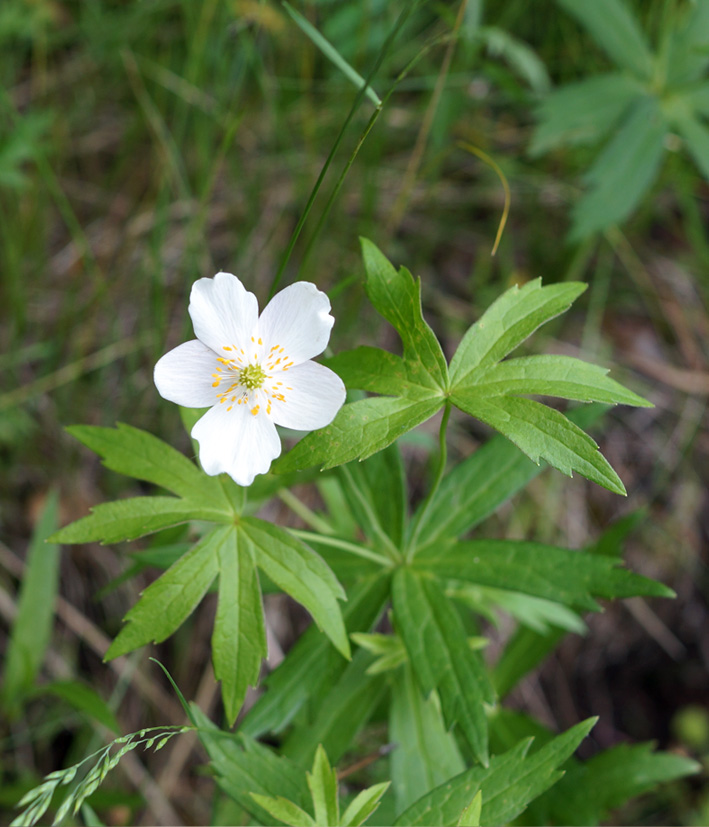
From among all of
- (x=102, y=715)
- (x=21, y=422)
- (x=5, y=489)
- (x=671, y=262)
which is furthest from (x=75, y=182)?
(x=671, y=262)

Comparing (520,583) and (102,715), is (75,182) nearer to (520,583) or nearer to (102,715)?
(102,715)

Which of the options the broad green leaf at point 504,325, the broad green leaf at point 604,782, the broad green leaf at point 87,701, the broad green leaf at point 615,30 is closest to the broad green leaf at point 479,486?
the broad green leaf at point 504,325

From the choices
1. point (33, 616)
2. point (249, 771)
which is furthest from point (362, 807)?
point (33, 616)

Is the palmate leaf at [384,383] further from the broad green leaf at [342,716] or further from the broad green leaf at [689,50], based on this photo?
the broad green leaf at [689,50]

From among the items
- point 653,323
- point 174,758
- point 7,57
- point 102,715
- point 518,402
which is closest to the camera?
point 518,402

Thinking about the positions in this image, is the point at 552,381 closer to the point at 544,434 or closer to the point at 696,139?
the point at 544,434

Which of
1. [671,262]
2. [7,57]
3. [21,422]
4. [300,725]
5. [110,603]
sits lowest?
[300,725]
